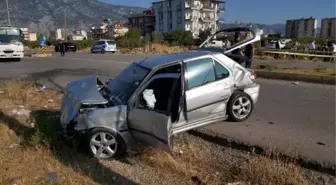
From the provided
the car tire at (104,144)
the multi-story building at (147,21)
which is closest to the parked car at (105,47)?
the car tire at (104,144)

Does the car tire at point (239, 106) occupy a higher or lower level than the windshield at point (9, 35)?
lower

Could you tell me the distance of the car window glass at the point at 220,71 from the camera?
583 cm

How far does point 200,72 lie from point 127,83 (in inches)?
47.5

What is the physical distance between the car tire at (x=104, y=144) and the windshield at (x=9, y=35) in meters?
20.9

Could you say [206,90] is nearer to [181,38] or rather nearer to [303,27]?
[181,38]

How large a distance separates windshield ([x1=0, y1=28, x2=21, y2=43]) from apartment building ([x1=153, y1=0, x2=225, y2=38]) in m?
68.5

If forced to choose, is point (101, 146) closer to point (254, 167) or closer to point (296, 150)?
point (254, 167)

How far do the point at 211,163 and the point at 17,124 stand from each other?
12.8 ft

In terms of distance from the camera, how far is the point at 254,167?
160 inches

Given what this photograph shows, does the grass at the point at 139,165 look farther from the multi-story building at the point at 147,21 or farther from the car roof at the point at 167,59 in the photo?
the multi-story building at the point at 147,21

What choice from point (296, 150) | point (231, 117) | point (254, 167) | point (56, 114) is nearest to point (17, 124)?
point (56, 114)

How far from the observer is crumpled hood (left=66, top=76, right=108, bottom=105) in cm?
485

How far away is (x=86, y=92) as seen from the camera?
5184 millimetres

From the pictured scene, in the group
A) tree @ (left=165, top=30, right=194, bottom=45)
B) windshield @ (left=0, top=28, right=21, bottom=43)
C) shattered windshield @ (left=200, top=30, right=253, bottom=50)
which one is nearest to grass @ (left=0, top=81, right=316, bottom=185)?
shattered windshield @ (left=200, top=30, right=253, bottom=50)
